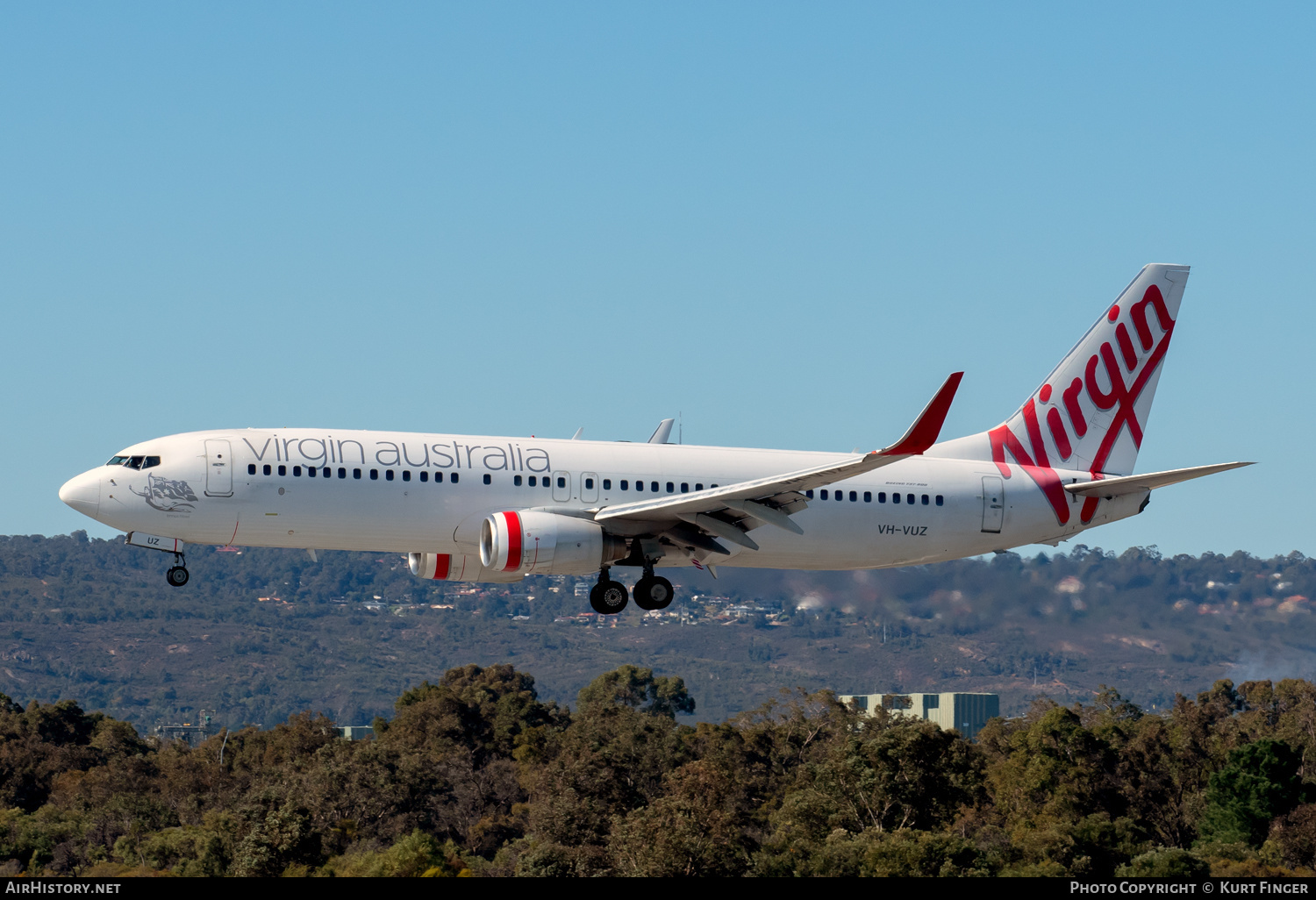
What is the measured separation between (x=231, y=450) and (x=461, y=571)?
7.37 metres

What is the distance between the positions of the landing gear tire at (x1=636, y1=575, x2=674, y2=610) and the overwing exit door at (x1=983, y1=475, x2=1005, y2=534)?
31.3 feet

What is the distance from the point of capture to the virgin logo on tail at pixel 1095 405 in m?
47.0

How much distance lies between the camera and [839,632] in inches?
7717

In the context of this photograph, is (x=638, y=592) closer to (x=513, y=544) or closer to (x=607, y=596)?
(x=607, y=596)

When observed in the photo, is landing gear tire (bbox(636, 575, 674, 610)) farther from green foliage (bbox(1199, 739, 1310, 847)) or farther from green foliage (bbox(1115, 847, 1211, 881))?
green foliage (bbox(1199, 739, 1310, 847))

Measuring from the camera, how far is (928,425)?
35969 millimetres

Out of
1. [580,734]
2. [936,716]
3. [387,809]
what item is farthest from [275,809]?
[936,716]

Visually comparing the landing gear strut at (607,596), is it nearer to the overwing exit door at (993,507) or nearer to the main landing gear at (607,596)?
the main landing gear at (607,596)

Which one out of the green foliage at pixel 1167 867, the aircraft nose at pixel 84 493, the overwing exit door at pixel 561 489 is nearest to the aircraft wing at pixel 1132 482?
the overwing exit door at pixel 561 489

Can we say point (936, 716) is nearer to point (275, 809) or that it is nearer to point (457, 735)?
point (457, 735)

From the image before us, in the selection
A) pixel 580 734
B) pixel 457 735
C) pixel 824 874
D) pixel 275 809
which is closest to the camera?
pixel 824 874

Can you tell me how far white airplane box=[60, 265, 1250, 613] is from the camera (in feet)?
129

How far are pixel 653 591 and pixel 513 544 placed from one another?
4.83 metres

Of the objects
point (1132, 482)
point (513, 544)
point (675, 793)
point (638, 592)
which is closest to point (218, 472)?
point (513, 544)
